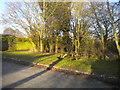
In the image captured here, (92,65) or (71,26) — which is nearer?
(92,65)

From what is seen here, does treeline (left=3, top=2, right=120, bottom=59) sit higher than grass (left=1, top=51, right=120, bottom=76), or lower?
higher

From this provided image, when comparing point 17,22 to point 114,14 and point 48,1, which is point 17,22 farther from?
point 114,14

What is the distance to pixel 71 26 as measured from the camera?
13.2 meters

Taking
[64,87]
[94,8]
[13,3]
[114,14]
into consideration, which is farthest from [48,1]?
[64,87]

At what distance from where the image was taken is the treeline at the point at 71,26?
363 inches

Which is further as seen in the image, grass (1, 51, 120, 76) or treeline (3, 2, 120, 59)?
treeline (3, 2, 120, 59)

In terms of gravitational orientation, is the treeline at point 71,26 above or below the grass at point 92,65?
above

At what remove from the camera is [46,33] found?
46.4ft

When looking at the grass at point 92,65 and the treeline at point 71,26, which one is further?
the treeline at point 71,26

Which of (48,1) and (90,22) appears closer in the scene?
(90,22)

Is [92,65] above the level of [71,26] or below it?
below

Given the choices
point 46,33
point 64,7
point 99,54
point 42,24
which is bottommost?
point 99,54

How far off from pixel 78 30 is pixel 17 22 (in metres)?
8.77

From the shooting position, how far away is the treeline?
363 inches
